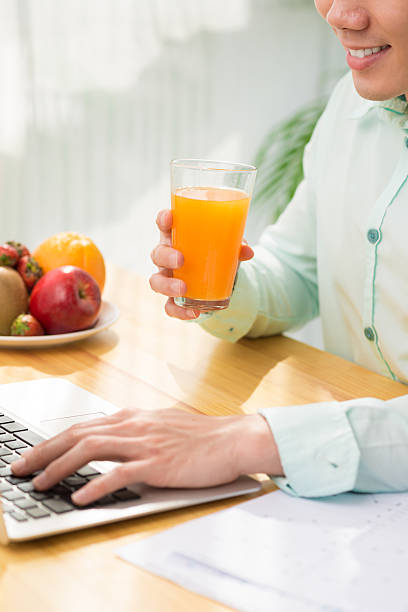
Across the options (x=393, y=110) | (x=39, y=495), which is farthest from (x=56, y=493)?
(x=393, y=110)

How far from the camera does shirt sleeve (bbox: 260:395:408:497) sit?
0.79 m

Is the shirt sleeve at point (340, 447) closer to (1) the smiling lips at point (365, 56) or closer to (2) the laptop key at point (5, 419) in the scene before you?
(2) the laptop key at point (5, 419)

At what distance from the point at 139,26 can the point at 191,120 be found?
17.1 inches

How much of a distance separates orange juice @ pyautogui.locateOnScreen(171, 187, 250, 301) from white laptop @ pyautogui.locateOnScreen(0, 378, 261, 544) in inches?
8.8

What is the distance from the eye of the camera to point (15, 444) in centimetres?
83

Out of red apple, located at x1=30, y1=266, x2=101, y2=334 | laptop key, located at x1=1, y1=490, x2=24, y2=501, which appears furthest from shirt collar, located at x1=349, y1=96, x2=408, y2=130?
laptop key, located at x1=1, y1=490, x2=24, y2=501

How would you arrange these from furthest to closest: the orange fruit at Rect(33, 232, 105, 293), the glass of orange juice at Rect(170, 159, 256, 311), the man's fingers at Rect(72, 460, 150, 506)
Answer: the orange fruit at Rect(33, 232, 105, 293), the glass of orange juice at Rect(170, 159, 256, 311), the man's fingers at Rect(72, 460, 150, 506)

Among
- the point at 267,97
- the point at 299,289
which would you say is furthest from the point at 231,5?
the point at 299,289

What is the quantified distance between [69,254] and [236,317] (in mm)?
321

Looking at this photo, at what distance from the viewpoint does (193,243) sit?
1036 millimetres

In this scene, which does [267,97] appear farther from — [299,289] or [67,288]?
[67,288]

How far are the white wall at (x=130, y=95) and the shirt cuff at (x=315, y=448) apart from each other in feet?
6.76

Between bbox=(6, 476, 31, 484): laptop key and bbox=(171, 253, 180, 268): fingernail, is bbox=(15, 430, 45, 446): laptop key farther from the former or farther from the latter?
bbox=(171, 253, 180, 268): fingernail

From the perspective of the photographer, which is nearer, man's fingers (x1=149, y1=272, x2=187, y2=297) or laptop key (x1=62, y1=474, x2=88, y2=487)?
laptop key (x1=62, y1=474, x2=88, y2=487)
